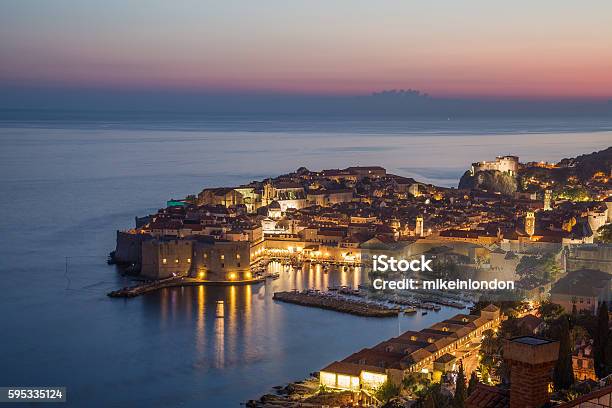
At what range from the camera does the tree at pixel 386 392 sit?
6.81m

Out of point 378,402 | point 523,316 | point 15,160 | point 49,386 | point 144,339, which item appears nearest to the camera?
point 378,402

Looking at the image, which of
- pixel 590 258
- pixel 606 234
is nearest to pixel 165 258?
pixel 590 258

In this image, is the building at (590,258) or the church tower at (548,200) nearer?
the building at (590,258)

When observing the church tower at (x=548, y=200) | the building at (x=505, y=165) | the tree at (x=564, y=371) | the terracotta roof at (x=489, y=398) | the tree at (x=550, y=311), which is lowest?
the tree at (x=550, y=311)

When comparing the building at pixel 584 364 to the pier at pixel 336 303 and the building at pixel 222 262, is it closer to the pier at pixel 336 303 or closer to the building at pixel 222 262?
the pier at pixel 336 303

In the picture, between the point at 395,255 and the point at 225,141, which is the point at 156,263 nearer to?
the point at 395,255

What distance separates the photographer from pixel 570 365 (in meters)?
5.53

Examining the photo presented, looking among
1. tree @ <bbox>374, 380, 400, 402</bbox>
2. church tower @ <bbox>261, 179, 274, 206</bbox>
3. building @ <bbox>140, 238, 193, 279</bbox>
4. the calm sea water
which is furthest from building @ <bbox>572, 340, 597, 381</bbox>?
church tower @ <bbox>261, 179, 274, 206</bbox>

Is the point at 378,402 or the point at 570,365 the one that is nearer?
the point at 570,365

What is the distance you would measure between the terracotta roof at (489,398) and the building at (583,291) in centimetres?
613

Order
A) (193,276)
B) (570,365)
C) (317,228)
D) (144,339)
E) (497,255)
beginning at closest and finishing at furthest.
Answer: (570,365)
(144,339)
(497,255)
(193,276)
(317,228)

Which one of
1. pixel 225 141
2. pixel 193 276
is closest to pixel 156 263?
pixel 193 276

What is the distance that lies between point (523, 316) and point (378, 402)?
221cm

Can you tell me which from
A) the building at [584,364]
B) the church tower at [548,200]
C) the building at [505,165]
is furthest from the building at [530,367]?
the building at [505,165]
